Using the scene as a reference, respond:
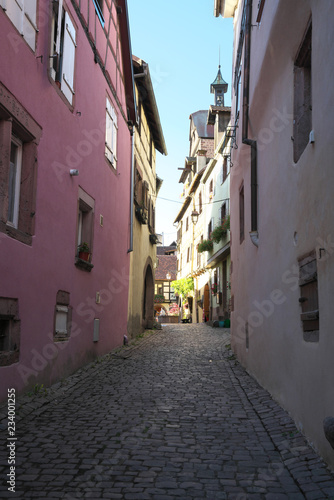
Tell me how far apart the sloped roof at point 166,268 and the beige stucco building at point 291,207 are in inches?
1720

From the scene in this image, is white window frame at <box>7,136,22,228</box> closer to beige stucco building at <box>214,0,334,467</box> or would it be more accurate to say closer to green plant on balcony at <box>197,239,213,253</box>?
beige stucco building at <box>214,0,334,467</box>

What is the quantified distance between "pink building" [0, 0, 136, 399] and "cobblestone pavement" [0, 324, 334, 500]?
31.9 inches

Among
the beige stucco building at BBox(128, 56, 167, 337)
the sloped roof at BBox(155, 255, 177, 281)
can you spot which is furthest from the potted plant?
the sloped roof at BBox(155, 255, 177, 281)

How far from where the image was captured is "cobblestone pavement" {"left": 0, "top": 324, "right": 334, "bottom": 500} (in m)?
3.57

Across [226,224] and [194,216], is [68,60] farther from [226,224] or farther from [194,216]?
[194,216]

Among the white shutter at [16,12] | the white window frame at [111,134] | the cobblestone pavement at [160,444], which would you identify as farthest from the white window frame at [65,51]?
the cobblestone pavement at [160,444]

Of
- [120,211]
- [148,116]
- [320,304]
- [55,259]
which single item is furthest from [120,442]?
[148,116]

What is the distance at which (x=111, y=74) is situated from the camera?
11.7 m

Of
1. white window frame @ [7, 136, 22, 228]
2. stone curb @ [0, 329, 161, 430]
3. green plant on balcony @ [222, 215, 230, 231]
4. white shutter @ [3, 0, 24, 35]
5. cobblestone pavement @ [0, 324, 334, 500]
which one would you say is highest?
green plant on balcony @ [222, 215, 230, 231]

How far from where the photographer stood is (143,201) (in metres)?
17.0

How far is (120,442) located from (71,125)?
5239mm

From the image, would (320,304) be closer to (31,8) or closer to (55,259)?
(55,259)

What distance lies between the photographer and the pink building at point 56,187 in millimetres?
5883

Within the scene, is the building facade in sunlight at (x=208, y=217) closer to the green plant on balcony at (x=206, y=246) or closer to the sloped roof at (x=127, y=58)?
the green plant on balcony at (x=206, y=246)
